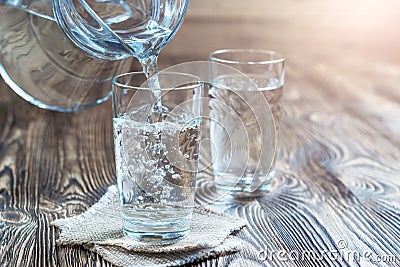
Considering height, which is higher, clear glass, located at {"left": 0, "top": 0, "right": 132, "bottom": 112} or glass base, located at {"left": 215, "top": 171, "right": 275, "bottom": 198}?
clear glass, located at {"left": 0, "top": 0, "right": 132, "bottom": 112}

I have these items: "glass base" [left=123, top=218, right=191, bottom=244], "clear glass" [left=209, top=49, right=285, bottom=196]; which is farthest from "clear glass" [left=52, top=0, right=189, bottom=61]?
"glass base" [left=123, top=218, right=191, bottom=244]

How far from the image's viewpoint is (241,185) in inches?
43.3

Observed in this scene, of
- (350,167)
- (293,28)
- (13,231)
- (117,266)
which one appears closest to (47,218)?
(13,231)

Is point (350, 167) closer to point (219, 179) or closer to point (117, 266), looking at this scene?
point (219, 179)

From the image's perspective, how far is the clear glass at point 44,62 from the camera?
1107 mm

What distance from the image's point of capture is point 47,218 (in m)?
0.98

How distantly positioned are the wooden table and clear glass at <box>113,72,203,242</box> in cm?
8

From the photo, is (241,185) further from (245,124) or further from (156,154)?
(156,154)

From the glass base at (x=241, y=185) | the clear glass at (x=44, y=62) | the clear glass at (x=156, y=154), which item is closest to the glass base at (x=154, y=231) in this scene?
the clear glass at (x=156, y=154)

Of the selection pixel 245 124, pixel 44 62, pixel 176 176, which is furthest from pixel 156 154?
pixel 44 62

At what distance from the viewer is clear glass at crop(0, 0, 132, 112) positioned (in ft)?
3.63

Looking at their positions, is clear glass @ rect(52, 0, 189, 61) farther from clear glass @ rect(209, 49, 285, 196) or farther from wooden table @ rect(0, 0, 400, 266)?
wooden table @ rect(0, 0, 400, 266)

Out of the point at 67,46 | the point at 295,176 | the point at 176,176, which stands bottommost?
the point at 295,176

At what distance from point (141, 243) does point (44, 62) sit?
0.44 m
